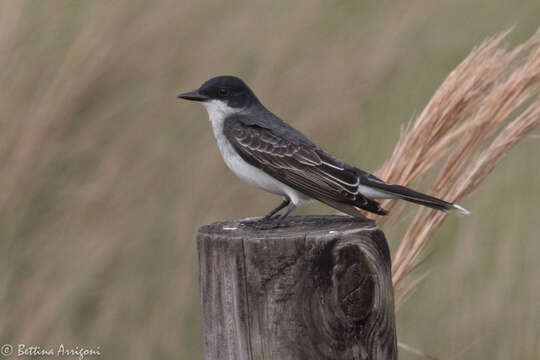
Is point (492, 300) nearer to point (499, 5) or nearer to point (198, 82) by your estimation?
point (198, 82)

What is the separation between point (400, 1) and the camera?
4.52 metres

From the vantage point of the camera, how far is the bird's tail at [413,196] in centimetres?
316

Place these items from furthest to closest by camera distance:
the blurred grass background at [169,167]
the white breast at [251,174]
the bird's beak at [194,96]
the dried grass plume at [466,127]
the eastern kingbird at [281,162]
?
the bird's beak at [194,96], the white breast at [251,174], the blurred grass background at [169,167], the eastern kingbird at [281,162], the dried grass plume at [466,127]

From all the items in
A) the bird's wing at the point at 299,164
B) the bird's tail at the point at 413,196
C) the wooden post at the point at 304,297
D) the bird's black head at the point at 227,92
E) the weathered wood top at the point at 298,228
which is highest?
the bird's black head at the point at 227,92

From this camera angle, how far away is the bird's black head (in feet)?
13.4

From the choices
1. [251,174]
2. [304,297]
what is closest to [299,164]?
[251,174]

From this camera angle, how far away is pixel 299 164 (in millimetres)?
3727

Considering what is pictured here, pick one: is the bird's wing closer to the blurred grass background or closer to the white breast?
the white breast

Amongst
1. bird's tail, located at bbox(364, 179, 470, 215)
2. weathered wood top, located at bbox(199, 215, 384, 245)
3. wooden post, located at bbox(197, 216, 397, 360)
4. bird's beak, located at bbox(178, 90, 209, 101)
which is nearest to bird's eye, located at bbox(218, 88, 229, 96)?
bird's beak, located at bbox(178, 90, 209, 101)

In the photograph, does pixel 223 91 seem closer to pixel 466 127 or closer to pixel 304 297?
pixel 466 127

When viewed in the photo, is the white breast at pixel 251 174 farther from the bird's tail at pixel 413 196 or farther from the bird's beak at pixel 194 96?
the bird's tail at pixel 413 196

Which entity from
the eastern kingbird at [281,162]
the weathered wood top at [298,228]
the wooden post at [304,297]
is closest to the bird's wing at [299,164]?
the eastern kingbird at [281,162]

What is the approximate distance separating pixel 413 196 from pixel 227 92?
142cm

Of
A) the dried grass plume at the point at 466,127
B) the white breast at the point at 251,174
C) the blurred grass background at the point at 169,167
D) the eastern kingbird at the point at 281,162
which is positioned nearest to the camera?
the dried grass plume at the point at 466,127
